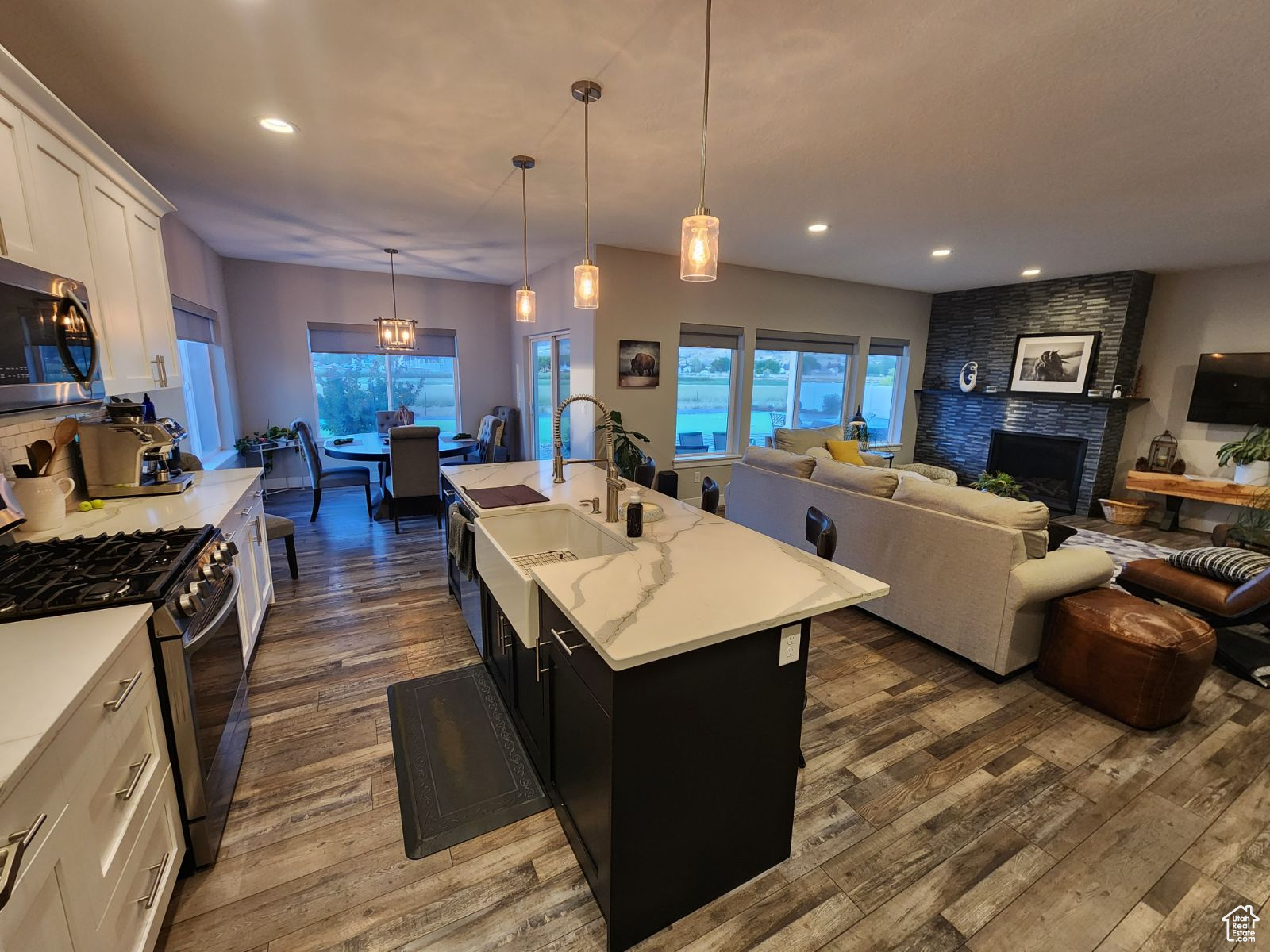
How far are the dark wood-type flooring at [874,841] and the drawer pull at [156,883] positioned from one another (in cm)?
19

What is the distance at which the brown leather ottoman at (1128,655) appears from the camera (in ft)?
→ 7.17

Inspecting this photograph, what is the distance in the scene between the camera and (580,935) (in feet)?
4.72

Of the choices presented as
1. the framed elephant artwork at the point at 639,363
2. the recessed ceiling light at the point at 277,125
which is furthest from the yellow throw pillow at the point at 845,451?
the recessed ceiling light at the point at 277,125

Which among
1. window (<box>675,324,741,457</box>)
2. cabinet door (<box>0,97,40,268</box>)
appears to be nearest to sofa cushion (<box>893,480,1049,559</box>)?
window (<box>675,324,741,457</box>)

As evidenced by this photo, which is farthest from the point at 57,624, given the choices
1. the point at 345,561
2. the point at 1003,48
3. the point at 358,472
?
the point at 358,472

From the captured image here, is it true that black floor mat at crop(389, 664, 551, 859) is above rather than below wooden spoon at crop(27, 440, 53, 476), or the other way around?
below

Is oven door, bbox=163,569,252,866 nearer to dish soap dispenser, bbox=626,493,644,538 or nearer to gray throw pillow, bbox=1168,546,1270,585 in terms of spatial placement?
dish soap dispenser, bbox=626,493,644,538

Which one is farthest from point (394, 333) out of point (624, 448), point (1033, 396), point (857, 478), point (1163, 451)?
point (1163, 451)

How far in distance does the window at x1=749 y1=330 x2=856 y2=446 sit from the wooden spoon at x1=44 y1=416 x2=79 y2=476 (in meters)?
5.39

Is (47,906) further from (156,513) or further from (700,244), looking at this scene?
(700,244)

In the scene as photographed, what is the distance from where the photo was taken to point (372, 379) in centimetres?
652

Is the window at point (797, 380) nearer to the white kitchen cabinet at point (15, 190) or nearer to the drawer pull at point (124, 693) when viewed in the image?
the white kitchen cabinet at point (15, 190)

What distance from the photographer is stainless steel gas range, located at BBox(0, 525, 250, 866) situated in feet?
4.58

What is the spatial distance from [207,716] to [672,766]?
1.45 m
